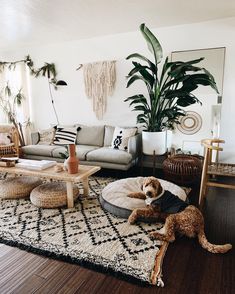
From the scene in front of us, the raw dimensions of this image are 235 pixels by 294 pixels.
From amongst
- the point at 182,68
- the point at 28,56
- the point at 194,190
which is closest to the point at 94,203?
the point at 194,190

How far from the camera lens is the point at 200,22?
352 centimetres

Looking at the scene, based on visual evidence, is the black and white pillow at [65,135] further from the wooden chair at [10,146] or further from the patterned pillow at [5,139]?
the patterned pillow at [5,139]

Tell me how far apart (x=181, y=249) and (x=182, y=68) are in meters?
2.31

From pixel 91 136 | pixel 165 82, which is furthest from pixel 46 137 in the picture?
pixel 165 82

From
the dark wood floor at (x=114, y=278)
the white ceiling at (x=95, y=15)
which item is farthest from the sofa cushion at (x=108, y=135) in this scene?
the dark wood floor at (x=114, y=278)

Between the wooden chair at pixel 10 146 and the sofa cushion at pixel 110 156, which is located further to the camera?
the wooden chair at pixel 10 146

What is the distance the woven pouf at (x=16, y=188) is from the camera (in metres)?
2.65

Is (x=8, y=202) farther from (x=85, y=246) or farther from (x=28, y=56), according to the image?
(x=28, y=56)

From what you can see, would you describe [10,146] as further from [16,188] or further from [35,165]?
[35,165]

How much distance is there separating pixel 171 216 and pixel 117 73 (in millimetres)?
3045

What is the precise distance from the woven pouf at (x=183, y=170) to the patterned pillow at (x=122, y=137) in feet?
2.54

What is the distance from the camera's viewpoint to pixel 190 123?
3785mm

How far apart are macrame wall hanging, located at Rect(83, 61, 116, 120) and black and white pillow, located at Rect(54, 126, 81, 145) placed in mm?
597

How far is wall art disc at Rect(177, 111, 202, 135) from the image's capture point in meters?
3.73
